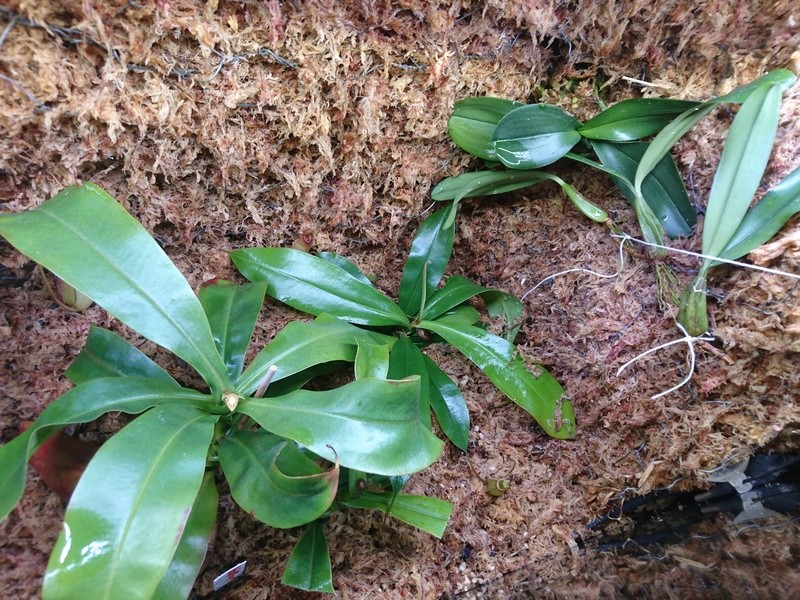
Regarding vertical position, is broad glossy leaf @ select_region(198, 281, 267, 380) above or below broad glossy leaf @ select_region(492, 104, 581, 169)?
below

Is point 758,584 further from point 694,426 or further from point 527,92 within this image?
point 527,92

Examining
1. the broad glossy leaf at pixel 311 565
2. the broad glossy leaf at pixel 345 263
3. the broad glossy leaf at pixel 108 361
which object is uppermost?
the broad glossy leaf at pixel 345 263

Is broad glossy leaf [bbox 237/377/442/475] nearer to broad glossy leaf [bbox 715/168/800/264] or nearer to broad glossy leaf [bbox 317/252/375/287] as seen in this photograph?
broad glossy leaf [bbox 317/252/375/287]

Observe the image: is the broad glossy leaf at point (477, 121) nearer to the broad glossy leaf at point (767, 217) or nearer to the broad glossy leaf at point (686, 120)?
the broad glossy leaf at point (686, 120)

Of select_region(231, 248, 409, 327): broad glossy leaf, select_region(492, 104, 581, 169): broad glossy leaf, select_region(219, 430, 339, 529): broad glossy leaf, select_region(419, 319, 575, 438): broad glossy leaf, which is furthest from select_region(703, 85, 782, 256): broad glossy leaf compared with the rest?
select_region(219, 430, 339, 529): broad glossy leaf

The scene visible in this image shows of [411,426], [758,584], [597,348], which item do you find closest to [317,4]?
[411,426]

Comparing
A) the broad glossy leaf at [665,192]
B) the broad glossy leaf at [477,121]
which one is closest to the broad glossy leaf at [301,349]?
the broad glossy leaf at [477,121]
